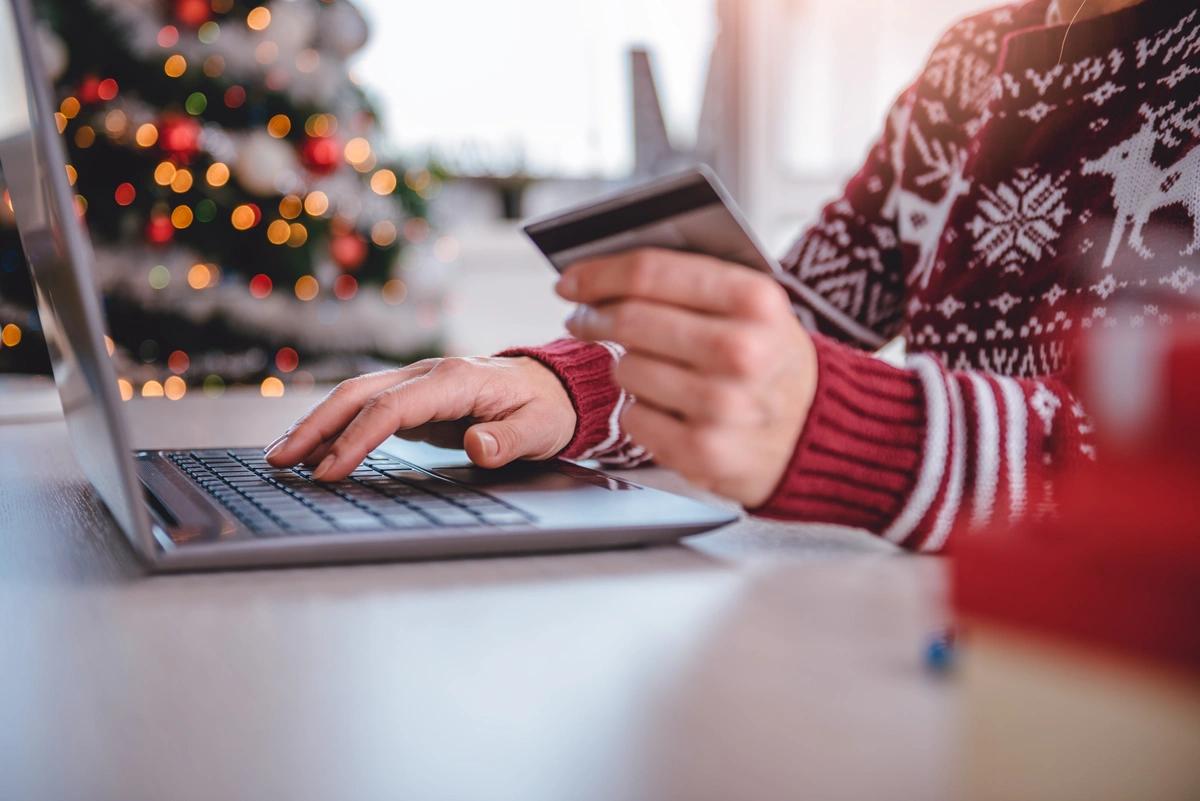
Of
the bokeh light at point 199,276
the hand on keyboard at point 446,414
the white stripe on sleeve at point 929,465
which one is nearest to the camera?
the white stripe on sleeve at point 929,465

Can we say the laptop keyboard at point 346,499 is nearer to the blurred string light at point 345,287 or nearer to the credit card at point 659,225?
the credit card at point 659,225

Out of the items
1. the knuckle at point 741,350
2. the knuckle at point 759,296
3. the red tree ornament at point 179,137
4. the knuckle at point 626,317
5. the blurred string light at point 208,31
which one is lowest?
the knuckle at point 741,350

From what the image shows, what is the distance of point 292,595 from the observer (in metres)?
0.40

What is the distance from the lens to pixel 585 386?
0.72 m

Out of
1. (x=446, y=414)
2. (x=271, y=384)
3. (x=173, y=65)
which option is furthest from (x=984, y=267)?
(x=173, y=65)

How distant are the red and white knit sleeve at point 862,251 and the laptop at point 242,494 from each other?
50cm

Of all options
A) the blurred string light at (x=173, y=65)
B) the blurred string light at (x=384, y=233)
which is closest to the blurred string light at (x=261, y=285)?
the blurred string light at (x=384, y=233)

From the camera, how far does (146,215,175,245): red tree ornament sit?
9.05 feet

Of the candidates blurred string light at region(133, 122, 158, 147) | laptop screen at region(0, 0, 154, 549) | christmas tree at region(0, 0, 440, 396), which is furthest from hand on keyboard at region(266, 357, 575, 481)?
blurred string light at region(133, 122, 158, 147)

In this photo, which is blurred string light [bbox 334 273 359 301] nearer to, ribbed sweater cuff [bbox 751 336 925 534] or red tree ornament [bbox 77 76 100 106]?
red tree ornament [bbox 77 76 100 106]

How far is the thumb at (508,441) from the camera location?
626mm

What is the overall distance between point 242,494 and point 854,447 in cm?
32

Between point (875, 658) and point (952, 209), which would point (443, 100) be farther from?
point (875, 658)

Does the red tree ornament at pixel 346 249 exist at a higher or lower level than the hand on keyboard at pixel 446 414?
lower
